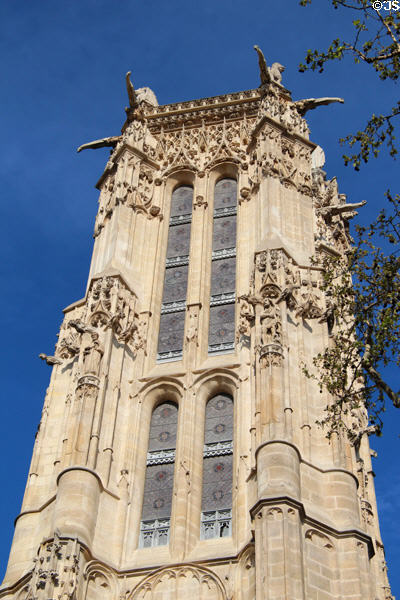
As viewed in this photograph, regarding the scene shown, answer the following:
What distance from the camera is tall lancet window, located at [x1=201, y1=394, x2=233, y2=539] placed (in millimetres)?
22672

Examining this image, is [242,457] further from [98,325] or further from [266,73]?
[266,73]

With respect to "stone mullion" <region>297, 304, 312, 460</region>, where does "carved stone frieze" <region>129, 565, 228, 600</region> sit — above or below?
below

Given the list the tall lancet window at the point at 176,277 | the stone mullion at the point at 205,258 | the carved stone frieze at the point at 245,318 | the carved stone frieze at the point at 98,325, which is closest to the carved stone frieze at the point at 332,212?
the stone mullion at the point at 205,258

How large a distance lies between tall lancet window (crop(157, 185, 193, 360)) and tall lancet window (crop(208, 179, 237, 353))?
80 centimetres

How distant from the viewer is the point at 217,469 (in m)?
23.8

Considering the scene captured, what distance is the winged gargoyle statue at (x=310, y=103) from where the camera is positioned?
3400 centimetres

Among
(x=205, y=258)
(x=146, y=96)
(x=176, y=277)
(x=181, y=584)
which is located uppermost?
(x=146, y=96)

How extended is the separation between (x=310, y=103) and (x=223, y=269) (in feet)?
26.3

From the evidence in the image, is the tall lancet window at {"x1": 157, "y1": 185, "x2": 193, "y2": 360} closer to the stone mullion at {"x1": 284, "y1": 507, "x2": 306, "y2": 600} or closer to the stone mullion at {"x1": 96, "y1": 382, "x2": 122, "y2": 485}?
the stone mullion at {"x1": 96, "y1": 382, "x2": 122, "y2": 485}

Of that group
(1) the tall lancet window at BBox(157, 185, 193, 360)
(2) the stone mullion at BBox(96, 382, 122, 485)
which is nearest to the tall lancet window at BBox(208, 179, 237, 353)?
(1) the tall lancet window at BBox(157, 185, 193, 360)

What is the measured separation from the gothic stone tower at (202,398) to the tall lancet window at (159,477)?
42 millimetres

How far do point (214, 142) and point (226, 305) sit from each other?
7518 millimetres

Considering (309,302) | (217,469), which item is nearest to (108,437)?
(217,469)

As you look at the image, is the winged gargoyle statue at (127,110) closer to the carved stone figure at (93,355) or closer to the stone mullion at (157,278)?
the stone mullion at (157,278)
